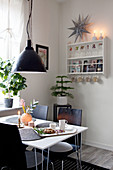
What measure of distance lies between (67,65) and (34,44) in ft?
2.60

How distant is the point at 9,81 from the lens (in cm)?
296

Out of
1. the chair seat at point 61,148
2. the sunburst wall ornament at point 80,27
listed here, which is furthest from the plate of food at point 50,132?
the sunburst wall ornament at point 80,27

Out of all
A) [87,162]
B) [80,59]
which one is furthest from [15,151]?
[80,59]

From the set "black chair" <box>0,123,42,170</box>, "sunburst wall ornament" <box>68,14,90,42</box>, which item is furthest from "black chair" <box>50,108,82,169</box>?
"sunburst wall ornament" <box>68,14,90,42</box>

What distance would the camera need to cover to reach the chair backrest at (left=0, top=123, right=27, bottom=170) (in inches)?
64.6

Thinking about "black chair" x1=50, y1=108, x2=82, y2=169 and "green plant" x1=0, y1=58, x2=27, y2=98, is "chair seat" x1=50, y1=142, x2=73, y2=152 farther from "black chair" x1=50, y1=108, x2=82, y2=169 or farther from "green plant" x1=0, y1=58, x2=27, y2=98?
"green plant" x1=0, y1=58, x2=27, y2=98

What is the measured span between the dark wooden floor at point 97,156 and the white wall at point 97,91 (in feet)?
0.54

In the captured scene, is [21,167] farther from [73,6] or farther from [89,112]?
[73,6]

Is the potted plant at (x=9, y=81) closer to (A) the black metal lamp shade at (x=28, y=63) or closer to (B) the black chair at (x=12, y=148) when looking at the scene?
(A) the black metal lamp shade at (x=28, y=63)

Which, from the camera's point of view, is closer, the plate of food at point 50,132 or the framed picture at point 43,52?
the plate of food at point 50,132

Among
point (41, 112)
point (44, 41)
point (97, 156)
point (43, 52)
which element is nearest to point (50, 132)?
point (41, 112)

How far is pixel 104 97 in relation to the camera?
11.4ft

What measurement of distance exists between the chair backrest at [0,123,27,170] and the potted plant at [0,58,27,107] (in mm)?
1305

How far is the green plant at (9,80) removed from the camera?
2910 mm
